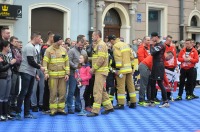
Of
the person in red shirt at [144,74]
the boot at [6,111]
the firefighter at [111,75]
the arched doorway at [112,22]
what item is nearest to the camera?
the boot at [6,111]

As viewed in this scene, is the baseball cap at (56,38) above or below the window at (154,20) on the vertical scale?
below

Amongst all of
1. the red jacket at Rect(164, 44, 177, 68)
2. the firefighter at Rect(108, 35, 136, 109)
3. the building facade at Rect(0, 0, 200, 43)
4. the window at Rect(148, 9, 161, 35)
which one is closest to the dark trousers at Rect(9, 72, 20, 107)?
the firefighter at Rect(108, 35, 136, 109)

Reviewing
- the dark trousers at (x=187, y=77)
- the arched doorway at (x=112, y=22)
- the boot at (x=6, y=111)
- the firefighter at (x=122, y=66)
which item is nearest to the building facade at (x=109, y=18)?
the arched doorway at (x=112, y=22)

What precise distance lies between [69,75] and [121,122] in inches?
79.1

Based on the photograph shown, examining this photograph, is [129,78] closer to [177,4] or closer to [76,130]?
[76,130]

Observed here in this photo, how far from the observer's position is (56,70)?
32.4 ft

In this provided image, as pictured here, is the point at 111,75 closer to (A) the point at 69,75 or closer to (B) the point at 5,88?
(A) the point at 69,75

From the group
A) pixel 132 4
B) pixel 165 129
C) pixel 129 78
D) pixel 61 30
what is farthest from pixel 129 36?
pixel 165 129

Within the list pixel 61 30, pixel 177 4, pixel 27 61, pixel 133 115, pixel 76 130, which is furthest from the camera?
pixel 177 4

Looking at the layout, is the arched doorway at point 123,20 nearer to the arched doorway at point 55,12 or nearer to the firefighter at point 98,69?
the arched doorway at point 55,12

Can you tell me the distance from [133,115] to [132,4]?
32.7ft

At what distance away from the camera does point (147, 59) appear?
1195cm

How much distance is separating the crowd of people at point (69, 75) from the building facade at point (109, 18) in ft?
19.0

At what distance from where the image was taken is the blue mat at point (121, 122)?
8.45 m
